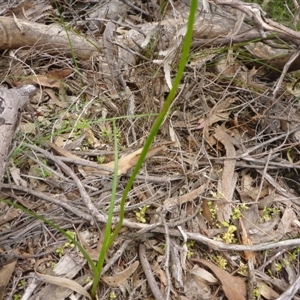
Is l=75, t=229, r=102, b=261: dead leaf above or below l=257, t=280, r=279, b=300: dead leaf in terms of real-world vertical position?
above

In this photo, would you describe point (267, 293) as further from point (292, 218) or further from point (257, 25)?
point (257, 25)

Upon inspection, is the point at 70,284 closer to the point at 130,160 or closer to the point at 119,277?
the point at 119,277

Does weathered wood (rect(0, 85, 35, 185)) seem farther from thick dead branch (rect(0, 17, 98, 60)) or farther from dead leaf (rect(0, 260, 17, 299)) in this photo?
thick dead branch (rect(0, 17, 98, 60))

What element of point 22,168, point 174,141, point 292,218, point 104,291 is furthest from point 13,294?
point 292,218

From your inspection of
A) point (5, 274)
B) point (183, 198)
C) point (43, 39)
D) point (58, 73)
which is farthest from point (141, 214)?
point (43, 39)

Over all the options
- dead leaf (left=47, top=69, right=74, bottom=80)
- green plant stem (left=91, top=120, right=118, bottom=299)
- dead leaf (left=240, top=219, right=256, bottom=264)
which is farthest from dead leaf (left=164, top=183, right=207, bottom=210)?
dead leaf (left=47, top=69, right=74, bottom=80)

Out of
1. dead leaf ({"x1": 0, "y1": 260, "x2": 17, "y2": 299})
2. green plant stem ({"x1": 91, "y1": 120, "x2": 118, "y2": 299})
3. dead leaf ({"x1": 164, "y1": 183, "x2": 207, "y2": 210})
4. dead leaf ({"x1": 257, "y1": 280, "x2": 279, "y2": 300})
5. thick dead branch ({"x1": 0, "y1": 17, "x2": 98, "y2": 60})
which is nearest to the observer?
green plant stem ({"x1": 91, "y1": 120, "x2": 118, "y2": 299})

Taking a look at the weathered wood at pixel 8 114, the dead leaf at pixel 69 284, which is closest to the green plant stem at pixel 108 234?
the dead leaf at pixel 69 284
